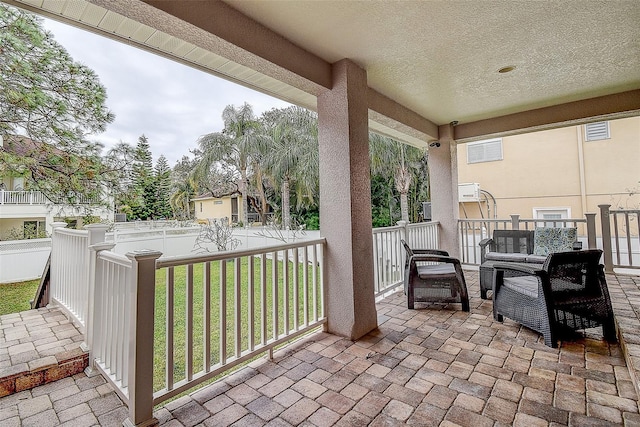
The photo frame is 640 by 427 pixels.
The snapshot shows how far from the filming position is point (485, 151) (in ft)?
30.9

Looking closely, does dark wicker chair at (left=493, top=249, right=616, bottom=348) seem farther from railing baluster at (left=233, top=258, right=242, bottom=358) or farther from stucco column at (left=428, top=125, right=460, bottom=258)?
stucco column at (left=428, top=125, right=460, bottom=258)

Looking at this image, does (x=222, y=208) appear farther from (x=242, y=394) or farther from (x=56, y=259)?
(x=242, y=394)

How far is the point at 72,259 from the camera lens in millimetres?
3184

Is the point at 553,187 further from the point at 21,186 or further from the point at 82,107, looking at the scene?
the point at 21,186

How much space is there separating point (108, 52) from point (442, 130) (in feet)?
26.3

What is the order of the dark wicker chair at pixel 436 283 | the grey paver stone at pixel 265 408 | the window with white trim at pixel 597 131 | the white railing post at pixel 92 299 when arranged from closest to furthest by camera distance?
1. the grey paver stone at pixel 265 408
2. the white railing post at pixel 92 299
3. the dark wicker chair at pixel 436 283
4. the window with white trim at pixel 597 131

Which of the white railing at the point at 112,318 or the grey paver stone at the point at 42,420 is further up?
the white railing at the point at 112,318

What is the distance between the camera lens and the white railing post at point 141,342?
1674mm

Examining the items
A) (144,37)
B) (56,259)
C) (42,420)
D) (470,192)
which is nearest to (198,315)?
(56,259)

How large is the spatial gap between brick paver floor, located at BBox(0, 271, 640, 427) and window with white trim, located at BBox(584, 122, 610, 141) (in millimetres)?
7566

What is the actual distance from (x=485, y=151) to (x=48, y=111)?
11416mm

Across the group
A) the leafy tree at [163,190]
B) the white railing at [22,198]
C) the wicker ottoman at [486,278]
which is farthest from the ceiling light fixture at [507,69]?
the leafy tree at [163,190]

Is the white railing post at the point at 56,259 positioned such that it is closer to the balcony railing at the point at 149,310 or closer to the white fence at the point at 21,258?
the balcony railing at the point at 149,310

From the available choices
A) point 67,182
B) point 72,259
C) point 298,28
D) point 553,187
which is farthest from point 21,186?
point 553,187
